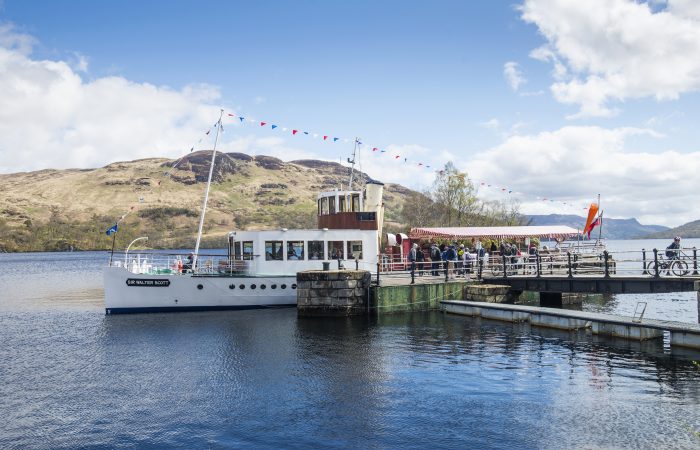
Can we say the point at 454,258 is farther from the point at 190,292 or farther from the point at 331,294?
the point at 190,292

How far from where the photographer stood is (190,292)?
113 feet

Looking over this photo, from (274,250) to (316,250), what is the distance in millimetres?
2680

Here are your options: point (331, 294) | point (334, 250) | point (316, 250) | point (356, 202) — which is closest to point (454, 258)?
point (334, 250)

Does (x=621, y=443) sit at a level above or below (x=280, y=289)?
below

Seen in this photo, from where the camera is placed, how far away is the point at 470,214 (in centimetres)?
7138

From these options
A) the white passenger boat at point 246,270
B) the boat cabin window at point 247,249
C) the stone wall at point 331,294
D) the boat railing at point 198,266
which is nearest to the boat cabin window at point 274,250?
the white passenger boat at point 246,270

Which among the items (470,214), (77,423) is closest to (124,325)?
(77,423)

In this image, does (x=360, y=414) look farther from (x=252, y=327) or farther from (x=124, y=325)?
(x=124, y=325)

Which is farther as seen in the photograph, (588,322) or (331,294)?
(331,294)

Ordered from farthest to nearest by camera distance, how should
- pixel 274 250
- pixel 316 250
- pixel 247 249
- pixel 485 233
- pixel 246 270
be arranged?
pixel 485 233 < pixel 316 250 < pixel 247 249 < pixel 246 270 < pixel 274 250

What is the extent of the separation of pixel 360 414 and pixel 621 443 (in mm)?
6564

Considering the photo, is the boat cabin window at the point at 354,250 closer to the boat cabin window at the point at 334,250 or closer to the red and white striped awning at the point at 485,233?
the boat cabin window at the point at 334,250

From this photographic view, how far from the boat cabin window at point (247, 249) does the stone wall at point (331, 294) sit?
17.2 feet

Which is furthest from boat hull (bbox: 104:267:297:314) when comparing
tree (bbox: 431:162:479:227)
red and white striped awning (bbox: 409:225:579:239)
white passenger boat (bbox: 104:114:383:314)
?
tree (bbox: 431:162:479:227)
